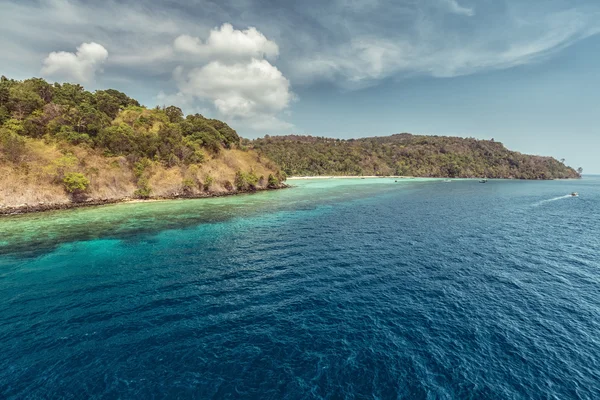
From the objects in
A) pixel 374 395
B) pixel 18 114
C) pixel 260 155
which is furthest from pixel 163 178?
pixel 374 395

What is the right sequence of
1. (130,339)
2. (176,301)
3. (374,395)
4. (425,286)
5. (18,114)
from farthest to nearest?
(18,114), (425,286), (176,301), (130,339), (374,395)

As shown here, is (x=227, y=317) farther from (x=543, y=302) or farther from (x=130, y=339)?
(x=543, y=302)

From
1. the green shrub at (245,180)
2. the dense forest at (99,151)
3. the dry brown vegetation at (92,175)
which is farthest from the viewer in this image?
the green shrub at (245,180)

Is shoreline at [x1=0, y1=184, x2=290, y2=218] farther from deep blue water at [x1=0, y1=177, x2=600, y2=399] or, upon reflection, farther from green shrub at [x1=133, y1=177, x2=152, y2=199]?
deep blue water at [x1=0, y1=177, x2=600, y2=399]

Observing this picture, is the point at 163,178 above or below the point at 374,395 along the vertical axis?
above

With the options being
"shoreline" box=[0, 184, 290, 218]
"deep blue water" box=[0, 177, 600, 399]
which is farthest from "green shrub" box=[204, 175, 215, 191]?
"deep blue water" box=[0, 177, 600, 399]

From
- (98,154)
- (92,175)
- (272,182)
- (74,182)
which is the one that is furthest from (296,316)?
(272,182)

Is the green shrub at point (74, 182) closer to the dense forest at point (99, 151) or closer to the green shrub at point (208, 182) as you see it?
the dense forest at point (99, 151)

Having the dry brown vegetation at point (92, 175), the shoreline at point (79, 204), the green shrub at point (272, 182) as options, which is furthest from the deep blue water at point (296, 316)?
the green shrub at point (272, 182)
